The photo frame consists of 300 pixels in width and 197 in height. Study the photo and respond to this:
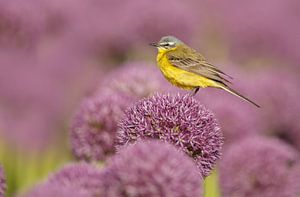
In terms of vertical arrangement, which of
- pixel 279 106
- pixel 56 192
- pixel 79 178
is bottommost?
pixel 279 106

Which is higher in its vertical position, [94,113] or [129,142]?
[129,142]

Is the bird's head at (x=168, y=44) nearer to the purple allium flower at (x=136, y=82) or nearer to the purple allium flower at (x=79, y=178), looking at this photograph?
the purple allium flower at (x=136, y=82)

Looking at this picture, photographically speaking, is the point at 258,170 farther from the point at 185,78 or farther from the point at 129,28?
the point at 129,28

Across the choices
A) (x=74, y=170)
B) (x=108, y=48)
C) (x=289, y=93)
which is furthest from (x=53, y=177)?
(x=108, y=48)

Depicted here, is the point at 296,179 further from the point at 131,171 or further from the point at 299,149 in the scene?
the point at 131,171

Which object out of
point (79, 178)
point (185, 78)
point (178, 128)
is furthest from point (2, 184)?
point (185, 78)

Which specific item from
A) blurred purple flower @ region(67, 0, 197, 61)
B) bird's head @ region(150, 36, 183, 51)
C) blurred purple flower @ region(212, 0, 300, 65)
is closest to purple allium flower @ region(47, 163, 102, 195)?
bird's head @ region(150, 36, 183, 51)

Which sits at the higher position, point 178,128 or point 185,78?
point 178,128
